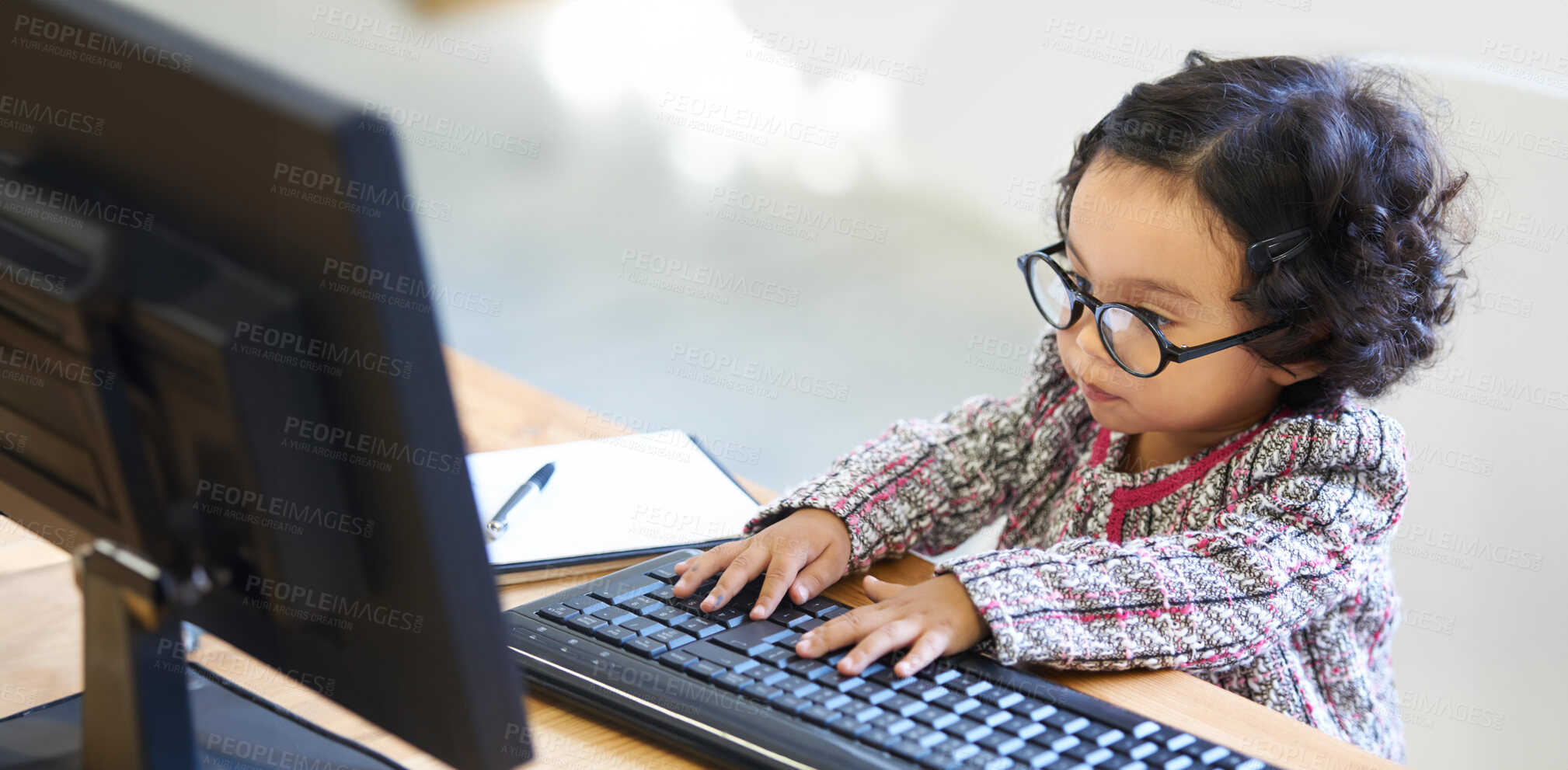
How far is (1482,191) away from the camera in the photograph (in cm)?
102

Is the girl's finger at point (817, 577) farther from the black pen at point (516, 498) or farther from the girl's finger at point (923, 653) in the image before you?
the black pen at point (516, 498)

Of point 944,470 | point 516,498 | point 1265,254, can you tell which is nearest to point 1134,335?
point 1265,254

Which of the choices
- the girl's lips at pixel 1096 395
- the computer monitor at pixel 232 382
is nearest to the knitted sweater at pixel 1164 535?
the girl's lips at pixel 1096 395

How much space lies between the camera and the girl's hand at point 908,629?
2.39 feet

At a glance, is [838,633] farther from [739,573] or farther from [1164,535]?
[1164,535]

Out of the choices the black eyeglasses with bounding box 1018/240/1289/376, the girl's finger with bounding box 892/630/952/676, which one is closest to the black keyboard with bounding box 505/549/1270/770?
the girl's finger with bounding box 892/630/952/676

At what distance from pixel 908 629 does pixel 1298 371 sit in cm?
43

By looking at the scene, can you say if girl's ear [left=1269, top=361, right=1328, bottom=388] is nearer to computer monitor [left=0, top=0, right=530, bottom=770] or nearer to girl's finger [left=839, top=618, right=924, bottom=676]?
girl's finger [left=839, top=618, right=924, bottom=676]

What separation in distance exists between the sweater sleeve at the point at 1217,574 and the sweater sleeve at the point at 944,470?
137 millimetres

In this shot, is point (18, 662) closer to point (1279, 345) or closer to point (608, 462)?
point (608, 462)

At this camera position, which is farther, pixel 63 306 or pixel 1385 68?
pixel 1385 68

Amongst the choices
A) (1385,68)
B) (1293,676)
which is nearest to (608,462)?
(1293,676)

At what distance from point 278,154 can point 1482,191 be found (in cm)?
96

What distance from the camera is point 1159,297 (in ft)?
2.99
